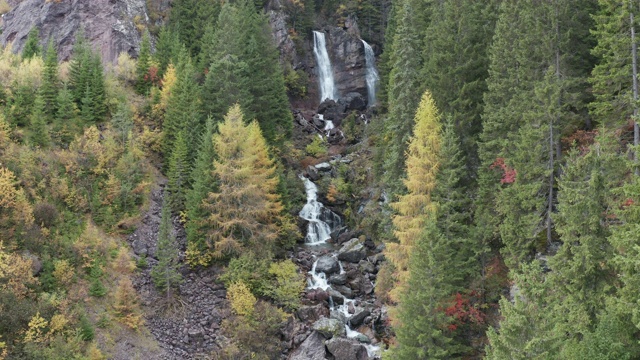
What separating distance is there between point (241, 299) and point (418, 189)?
14.0 meters

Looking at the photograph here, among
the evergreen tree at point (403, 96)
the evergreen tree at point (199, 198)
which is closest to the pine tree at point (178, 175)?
the evergreen tree at point (199, 198)

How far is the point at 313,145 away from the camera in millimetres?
59312

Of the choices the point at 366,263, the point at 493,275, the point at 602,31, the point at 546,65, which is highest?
the point at 602,31

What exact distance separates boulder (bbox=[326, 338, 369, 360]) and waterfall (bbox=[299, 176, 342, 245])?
46.7 feet

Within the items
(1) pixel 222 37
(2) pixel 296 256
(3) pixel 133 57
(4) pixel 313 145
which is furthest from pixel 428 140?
(3) pixel 133 57

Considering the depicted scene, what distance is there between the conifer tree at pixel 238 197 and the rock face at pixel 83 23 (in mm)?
28210

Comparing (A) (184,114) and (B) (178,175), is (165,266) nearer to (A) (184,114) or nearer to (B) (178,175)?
(B) (178,175)

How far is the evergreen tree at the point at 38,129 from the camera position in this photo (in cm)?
3866

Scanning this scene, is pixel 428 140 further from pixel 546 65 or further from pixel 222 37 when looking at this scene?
pixel 222 37

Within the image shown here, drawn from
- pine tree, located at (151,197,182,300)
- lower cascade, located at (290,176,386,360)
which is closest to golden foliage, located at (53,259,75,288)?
pine tree, located at (151,197,182,300)

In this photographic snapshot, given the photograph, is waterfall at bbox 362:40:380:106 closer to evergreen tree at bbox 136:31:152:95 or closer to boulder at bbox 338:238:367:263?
evergreen tree at bbox 136:31:152:95

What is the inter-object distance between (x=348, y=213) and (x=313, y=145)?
13.7 m

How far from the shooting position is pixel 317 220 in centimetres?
4762

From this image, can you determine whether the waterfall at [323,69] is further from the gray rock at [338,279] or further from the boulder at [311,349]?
the boulder at [311,349]
